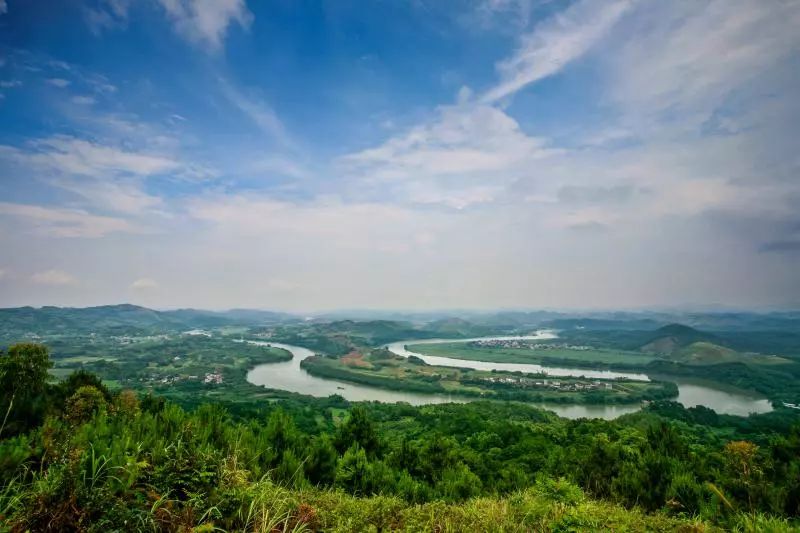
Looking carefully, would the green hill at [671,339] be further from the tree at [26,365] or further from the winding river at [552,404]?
the tree at [26,365]

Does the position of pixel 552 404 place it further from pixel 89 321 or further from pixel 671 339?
pixel 89 321

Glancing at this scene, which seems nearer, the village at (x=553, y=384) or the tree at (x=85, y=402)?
the tree at (x=85, y=402)

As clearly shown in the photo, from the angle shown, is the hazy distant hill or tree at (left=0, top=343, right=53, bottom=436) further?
the hazy distant hill

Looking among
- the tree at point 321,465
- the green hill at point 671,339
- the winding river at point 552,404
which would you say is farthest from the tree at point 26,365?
the green hill at point 671,339

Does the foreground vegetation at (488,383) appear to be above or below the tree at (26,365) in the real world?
below

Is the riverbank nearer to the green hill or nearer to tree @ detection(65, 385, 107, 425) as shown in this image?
the green hill

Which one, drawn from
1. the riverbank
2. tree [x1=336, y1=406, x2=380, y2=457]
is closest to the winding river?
the riverbank
